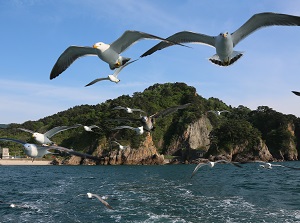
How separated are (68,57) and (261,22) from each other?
208 inches

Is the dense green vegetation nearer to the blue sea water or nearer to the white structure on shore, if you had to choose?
the white structure on shore

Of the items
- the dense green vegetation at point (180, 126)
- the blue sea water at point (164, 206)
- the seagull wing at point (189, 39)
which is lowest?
the blue sea water at point (164, 206)

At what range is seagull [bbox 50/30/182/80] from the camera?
910 centimetres

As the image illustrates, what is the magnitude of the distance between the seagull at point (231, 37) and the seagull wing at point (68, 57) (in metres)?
1.70

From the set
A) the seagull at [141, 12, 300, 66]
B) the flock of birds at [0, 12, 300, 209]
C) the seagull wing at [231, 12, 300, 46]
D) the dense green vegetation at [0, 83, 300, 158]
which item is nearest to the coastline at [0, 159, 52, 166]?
the dense green vegetation at [0, 83, 300, 158]

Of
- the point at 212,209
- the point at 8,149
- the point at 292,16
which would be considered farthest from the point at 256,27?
the point at 8,149

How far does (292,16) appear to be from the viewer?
845cm

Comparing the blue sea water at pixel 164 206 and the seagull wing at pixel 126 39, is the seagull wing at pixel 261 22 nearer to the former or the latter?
the seagull wing at pixel 126 39

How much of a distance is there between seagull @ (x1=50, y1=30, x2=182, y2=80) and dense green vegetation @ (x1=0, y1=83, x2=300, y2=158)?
62228 mm

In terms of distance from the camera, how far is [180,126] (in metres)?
98.4

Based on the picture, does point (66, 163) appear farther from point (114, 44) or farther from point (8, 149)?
point (114, 44)

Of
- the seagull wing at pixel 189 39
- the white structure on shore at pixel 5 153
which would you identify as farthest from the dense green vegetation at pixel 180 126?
the seagull wing at pixel 189 39

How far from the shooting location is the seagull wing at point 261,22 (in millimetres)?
8559

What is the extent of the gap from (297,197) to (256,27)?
14656 mm
